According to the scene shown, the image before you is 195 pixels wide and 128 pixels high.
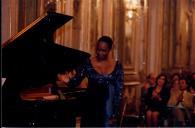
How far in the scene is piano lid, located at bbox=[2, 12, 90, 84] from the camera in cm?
441

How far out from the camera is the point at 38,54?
4.70 m

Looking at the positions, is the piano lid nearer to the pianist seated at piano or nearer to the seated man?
the pianist seated at piano

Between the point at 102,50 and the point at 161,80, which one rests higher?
the point at 102,50

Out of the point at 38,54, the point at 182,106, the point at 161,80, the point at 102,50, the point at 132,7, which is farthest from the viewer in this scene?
the point at 132,7

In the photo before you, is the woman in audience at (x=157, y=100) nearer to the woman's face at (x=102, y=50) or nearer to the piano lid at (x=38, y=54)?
the piano lid at (x=38, y=54)

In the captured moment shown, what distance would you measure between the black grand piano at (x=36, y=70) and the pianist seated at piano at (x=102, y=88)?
2.04 feet

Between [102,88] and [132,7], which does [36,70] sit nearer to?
[102,88]

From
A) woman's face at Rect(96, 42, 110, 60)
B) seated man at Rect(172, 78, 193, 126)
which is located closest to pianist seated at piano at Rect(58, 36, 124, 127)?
woman's face at Rect(96, 42, 110, 60)

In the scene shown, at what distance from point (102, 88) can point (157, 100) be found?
3431mm

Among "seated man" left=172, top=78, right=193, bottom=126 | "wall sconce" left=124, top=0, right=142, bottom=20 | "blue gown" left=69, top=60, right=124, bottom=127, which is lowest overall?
"seated man" left=172, top=78, right=193, bottom=126

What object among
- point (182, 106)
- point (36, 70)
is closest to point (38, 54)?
point (36, 70)

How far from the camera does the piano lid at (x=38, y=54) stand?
441 cm

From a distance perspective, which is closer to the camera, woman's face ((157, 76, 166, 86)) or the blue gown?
the blue gown

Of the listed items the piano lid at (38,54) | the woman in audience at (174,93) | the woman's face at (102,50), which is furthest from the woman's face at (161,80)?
the woman's face at (102,50)
